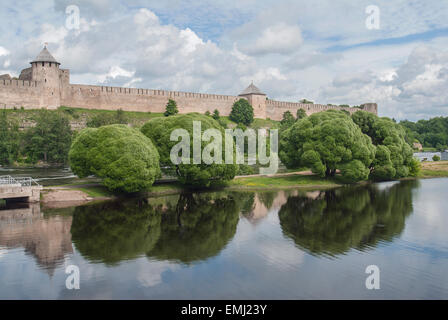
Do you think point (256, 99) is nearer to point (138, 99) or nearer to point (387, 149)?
point (138, 99)

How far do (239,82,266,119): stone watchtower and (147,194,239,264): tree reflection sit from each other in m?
56.1

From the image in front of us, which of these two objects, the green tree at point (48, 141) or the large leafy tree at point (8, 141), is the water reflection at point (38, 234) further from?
the large leafy tree at point (8, 141)

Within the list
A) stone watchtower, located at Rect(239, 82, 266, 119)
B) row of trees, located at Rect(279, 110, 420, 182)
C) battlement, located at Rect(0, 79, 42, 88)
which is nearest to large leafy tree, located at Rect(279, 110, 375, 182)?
row of trees, located at Rect(279, 110, 420, 182)

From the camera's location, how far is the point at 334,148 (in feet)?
106

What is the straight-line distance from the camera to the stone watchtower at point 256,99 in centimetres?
8169

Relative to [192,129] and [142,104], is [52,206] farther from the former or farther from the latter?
[142,104]

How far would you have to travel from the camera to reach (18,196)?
75.9ft

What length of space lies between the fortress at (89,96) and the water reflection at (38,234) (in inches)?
1578

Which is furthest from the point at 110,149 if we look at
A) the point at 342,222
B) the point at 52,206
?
the point at 342,222

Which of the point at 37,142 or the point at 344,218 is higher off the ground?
the point at 37,142

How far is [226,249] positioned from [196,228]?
352 centimetres

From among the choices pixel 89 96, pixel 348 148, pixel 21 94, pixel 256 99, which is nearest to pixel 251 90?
pixel 256 99

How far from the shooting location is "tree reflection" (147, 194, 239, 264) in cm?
1522

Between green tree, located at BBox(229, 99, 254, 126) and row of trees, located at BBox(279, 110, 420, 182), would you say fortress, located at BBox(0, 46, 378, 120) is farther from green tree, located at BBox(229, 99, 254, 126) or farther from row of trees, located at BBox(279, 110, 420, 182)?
row of trees, located at BBox(279, 110, 420, 182)
